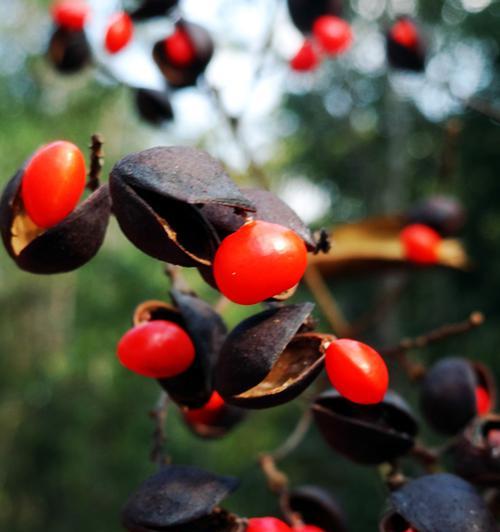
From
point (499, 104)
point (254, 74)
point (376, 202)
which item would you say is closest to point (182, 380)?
point (254, 74)

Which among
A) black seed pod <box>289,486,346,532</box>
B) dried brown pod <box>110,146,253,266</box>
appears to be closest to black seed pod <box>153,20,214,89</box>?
dried brown pod <box>110,146,253,266</box>

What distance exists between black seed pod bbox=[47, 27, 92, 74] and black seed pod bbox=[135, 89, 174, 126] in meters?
0.13

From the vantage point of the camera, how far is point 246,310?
16.5 feet

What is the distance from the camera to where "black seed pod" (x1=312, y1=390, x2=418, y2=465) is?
31.9 inches

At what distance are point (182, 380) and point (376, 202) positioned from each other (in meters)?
4.71

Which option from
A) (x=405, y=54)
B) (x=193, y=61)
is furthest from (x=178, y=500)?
(x=405, y=54)

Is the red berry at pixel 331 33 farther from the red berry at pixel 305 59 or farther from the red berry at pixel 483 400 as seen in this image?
the red berry at pixel 483 400

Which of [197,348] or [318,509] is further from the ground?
[197,348]

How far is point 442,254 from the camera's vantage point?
1.54 meters

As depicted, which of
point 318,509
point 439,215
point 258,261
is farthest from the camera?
point 439,215

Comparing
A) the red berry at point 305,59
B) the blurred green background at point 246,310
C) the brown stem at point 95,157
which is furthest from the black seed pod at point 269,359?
the red berry at point 305,59

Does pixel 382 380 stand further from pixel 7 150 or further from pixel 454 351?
pixel 7 150

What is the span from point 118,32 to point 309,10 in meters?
0.43

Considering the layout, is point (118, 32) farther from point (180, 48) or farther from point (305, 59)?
point (305, 59)
